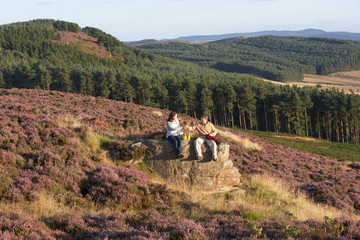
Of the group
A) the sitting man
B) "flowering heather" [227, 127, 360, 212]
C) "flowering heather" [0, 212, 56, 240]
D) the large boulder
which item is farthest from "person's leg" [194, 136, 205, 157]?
"flowering heather" [227, 127, 360, 212]

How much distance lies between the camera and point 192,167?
34.9ft

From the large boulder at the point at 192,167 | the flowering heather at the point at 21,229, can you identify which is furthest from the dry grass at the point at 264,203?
the flowering heather at the point at 21,229

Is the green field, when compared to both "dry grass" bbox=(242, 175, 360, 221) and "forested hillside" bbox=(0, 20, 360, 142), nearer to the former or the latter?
"forested hillside" bbox=(0, 20, 360, 142)

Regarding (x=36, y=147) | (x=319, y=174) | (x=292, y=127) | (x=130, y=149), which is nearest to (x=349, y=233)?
(x=130, y=149)

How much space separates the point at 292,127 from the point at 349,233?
73794mm

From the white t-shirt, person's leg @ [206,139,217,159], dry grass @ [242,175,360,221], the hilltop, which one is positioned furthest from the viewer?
the white t-shirt

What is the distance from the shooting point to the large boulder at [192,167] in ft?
34.6

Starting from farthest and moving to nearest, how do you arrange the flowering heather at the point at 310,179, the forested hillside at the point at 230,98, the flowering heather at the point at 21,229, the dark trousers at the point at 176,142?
1. the forested hillside at the point at 230,98
2. the flowering heather at the point at 310,179
3. the dark trousers at the point at 176,142
4. the flowering heather at the point at 21,229

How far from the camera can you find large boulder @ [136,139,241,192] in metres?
10.6

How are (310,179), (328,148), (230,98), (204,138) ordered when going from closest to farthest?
(204,138)
(310,179)
(328,148)
(230,98)

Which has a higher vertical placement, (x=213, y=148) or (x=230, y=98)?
(x=213, y=148)

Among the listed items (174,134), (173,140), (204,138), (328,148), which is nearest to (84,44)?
(328,148)

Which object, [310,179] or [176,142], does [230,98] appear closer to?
[310,179]

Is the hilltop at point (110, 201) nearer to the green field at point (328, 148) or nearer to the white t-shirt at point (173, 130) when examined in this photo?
the white t-shirt at point (173, 130)
